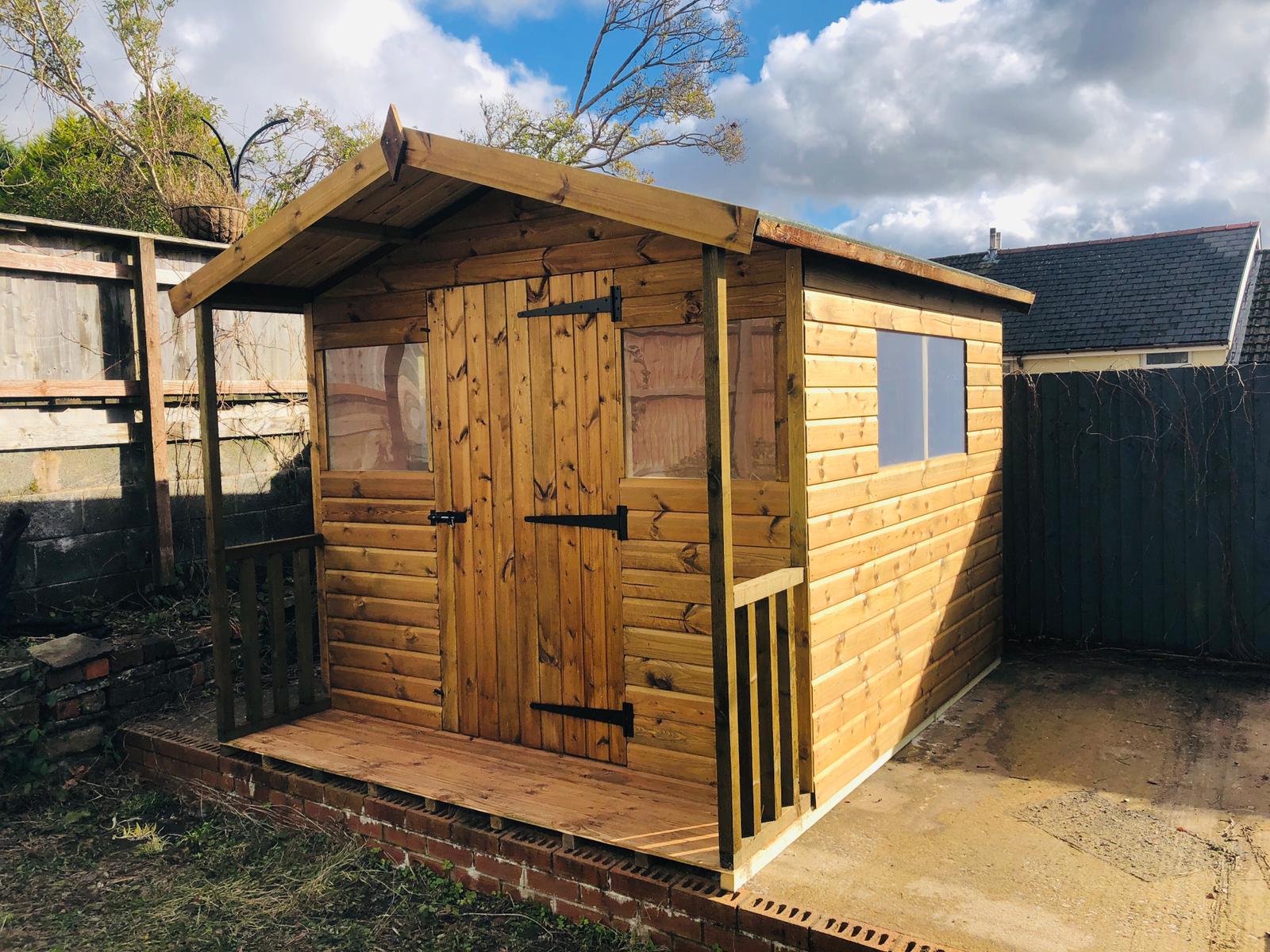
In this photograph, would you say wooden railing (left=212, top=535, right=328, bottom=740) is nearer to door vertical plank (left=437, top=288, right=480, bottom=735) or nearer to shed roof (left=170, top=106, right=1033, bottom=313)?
door vertical plank (left=437, top=288, right=480, bottom=735)

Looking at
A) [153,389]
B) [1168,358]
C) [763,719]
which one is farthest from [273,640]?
[1168,358]

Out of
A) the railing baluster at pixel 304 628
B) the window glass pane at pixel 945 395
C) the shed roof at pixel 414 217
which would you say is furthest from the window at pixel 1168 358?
the railing baluster at pixel 304 628

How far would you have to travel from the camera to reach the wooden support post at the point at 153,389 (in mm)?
5715

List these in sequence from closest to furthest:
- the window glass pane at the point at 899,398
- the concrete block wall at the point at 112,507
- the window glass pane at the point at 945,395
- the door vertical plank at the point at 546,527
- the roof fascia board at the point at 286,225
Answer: the roof fascia board at the point at 286,225
the door vertical plank at the point at 546,527
the window glass pane at the point at 899,398
the window glass pane at the point at 945,395
the concrete block wall at the point at 112,507

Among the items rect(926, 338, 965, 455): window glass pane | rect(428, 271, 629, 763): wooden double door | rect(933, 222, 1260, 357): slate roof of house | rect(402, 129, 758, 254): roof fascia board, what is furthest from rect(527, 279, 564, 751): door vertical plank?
rect(933, 222, 1260, 357): slate roof of house

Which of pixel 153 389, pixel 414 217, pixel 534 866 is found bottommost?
pixel 534 866

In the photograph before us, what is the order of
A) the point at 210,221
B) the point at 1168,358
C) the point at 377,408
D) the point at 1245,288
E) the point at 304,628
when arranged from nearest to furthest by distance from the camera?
1. the point at 377,408
2. the point at 304,628
3. the point at 210,221
4. the point at 1168,358
5. the point at 1245,288

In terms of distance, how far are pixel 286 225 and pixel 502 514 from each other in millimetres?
1490

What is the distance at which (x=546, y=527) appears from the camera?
4.15 meters

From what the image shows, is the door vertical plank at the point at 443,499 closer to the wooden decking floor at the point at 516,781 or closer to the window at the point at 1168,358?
the wooden decking floor at the point at 516,781

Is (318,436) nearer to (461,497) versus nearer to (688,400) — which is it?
(461,497)

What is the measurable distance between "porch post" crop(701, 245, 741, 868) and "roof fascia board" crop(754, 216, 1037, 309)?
21 centimetres

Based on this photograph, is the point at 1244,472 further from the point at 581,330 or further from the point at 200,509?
the point at 200,509

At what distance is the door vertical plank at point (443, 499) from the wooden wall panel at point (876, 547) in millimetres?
1748
